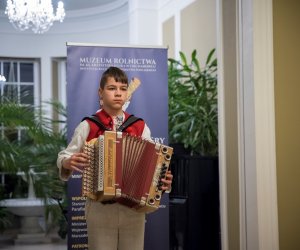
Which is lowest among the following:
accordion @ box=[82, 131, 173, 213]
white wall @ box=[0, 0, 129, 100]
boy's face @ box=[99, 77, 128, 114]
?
accordion @ box=[82, 131, 173, 213]

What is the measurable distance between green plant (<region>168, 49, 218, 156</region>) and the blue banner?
366mm

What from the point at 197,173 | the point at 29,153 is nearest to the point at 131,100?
the point at 197,173

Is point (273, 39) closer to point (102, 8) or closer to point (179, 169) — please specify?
point (179, 169)

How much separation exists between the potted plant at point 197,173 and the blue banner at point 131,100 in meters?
0.23

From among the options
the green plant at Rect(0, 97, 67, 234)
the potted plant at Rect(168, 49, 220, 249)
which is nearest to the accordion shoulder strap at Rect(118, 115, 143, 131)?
the potted plant at Rect(168, 49, 220, 249)

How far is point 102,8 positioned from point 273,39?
174 inches

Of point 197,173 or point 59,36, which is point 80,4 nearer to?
point 59,36

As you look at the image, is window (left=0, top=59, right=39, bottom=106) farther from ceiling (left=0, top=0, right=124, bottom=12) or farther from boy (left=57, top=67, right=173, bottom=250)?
boy (left=57, top=67, right=173, bottom=250)

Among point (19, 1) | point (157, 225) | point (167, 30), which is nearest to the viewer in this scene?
point (157, 225)

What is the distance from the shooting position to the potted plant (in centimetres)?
371

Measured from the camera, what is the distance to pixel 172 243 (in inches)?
155

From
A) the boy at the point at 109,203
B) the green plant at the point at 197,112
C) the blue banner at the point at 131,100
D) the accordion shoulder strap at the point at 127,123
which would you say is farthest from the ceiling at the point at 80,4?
the accordion shoulder strap at the point at 127,123

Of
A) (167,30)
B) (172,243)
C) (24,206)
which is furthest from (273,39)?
(24,206)

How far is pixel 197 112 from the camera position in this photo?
12.6ft
